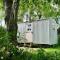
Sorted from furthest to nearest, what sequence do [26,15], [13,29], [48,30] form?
1. [26,15]
2. [48,30]
3. [13,29]

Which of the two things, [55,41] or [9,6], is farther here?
[55,41]

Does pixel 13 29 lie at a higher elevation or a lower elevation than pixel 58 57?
higher

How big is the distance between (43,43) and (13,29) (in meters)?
5.64

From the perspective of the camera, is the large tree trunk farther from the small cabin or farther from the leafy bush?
the small cabin

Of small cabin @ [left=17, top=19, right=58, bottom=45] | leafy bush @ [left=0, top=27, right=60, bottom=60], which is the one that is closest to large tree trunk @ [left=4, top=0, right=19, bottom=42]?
leafy bush @ [left=0, top=27, right=60, bottom=60]

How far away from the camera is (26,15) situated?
2705cm

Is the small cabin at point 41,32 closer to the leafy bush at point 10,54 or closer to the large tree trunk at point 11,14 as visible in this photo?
the large tree trunk at point 11,14

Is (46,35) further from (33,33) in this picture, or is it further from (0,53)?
(0,53)

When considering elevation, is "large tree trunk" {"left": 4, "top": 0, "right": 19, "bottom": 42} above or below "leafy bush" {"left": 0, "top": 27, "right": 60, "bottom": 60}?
above

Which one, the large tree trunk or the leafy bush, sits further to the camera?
the large tree trunk

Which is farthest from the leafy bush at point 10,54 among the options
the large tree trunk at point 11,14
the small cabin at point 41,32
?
the small cabin at point 41,32

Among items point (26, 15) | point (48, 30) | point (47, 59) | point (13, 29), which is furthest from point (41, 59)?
point (26, 15)

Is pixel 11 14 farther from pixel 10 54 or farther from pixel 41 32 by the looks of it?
pixel 41 32

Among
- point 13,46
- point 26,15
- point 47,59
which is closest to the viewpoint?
point 47,59
